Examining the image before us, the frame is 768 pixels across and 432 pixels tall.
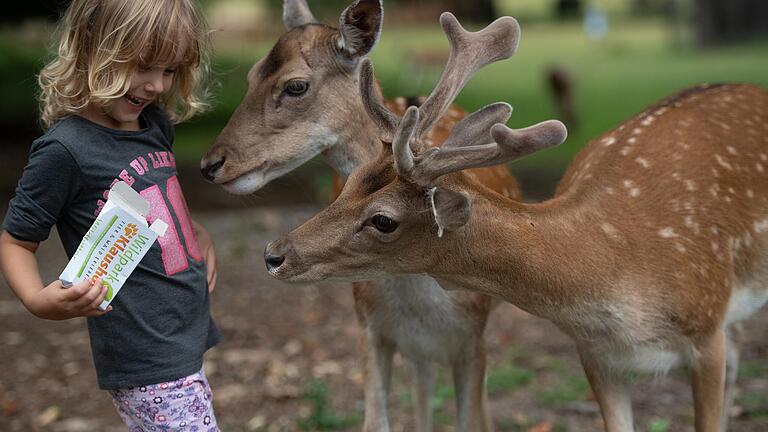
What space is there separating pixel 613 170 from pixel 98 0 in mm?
1859

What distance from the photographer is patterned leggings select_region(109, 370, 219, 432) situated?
3268 millimetres

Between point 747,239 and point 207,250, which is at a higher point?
point 207,250

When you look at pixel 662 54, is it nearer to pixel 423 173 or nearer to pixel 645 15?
pixel 645 15

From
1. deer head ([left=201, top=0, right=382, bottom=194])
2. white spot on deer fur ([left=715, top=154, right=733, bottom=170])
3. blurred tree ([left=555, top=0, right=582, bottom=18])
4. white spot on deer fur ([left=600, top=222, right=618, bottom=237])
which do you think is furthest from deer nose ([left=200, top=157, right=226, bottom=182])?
blurred tree ([left=555, top=0, right=582, bottom=18])

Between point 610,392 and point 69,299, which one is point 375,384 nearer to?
point 610,392

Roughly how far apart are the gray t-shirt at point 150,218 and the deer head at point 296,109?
2.61ft

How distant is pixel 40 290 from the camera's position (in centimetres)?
301

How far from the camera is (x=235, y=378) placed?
5.99 m

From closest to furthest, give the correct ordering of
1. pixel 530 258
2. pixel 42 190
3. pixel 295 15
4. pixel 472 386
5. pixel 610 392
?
pixel 42 190 → pixel 530 258 → pixel 610 392 → pixel 472 386 → pixel 295 15

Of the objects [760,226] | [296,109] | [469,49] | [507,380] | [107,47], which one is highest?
[107,47]

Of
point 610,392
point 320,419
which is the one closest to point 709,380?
point 610,392

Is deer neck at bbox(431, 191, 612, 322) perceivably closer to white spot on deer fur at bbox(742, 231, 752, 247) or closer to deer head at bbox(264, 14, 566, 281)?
deer head at bbox(264, 14, 566, 281)

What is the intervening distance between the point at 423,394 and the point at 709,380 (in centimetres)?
138

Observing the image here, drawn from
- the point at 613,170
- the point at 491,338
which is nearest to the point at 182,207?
the point at 613,170
